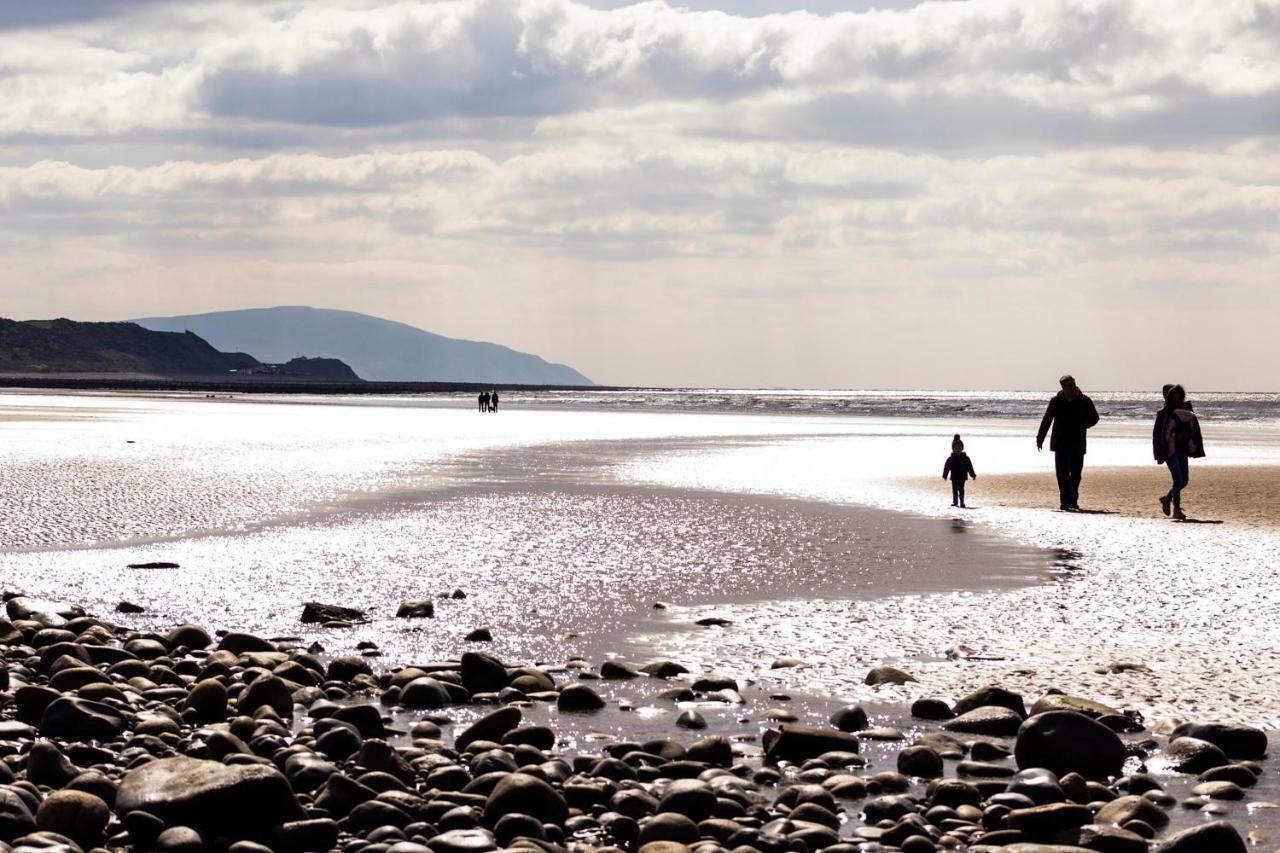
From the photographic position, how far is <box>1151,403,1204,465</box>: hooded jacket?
921 inches

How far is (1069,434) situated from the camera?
950 inches

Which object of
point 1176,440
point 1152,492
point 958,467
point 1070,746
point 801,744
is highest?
point 1176,440

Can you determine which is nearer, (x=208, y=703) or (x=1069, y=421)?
(x=208, y=703)

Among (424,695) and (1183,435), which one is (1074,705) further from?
(1183,435)

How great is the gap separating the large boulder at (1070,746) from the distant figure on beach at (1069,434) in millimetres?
15575

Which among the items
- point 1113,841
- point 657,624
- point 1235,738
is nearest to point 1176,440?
point 657,624

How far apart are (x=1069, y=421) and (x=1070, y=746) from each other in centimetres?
1702

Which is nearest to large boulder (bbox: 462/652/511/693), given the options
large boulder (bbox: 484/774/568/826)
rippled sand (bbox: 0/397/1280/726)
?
rippled sand (bbox: 0/397/1280/726)

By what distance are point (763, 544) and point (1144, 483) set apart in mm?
14722

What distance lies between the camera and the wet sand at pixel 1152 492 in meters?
23.5

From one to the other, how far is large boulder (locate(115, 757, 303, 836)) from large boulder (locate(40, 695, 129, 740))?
1564 millimetres

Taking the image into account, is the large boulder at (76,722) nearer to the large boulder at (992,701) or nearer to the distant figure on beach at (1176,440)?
the large boulder at (992,701)

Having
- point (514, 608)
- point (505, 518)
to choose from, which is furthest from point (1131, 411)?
point (514, 608)

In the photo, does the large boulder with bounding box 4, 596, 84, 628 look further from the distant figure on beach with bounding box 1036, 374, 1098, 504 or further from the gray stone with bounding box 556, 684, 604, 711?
the distant figure on beach with bounding box 1036, 374, 1098, 504
